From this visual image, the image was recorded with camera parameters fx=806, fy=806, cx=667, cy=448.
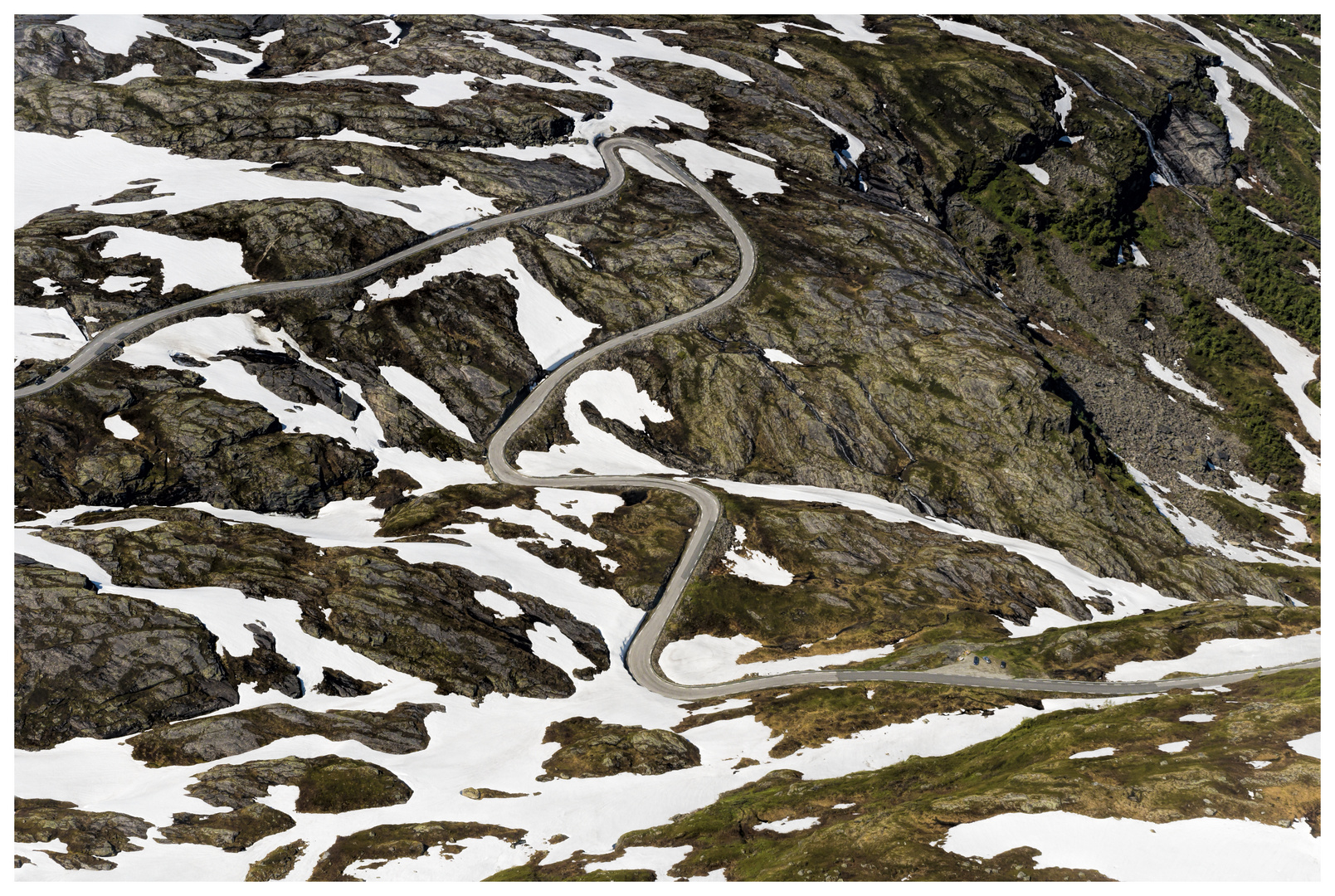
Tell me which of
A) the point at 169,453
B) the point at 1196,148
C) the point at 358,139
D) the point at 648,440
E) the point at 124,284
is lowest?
the point at 169,453

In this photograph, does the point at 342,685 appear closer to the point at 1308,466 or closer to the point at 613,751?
the point at 613,751

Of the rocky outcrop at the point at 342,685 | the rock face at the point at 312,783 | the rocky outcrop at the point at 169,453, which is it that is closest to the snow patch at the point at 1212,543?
the rocky outcrop at the point at 342,685

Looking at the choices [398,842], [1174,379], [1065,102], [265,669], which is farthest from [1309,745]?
[1065,102]

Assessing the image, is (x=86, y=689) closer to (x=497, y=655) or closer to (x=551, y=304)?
(x=497, y=655)

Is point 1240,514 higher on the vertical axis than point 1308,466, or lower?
lower

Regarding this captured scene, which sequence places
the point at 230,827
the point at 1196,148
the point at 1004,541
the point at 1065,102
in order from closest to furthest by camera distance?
1. the point at 230,827
2. the point at 1004,541
3. the point at 1065,102
4. the point at 1196,148

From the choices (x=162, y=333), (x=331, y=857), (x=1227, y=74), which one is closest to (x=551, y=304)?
(x=162, y=333)
